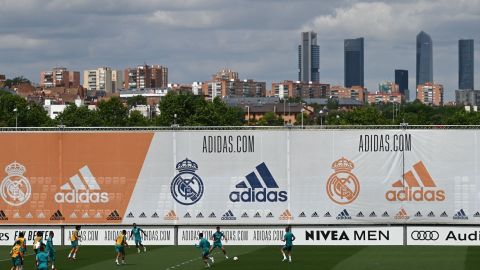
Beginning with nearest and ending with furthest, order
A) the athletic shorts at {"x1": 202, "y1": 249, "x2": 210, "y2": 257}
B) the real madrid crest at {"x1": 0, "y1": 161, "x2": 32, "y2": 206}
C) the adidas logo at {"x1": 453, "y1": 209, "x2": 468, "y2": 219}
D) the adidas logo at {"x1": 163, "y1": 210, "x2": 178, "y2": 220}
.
Answer: 1. the athletic shorts at {"x1": 202, "y1": 249, "x2": 210, "y2": 257}
2. the adidas logo at {"x1": 453, "y1": 209, "x2": 468, "y2": 219}
3. the adidas logo at {"x1": 163, "y1": 210, "x2": 178, "y2": 220}
4. the real madrid crest at {"x1": 0, "y1": 161, "x2": 32, "y2": 206}

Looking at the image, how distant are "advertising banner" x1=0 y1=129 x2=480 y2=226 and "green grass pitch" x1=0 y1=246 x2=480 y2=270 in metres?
2.12

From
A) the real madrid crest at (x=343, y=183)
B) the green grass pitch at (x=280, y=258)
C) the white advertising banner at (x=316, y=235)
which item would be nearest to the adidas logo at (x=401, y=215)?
the white advertising banner at (x=316, y=235)

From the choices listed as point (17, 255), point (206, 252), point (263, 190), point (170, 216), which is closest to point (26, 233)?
point (170, 216)

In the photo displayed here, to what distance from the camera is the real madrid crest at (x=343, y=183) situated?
7131 centimetres

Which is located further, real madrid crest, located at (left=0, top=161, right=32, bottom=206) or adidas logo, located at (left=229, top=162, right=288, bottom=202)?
real madrid crest, located at (left=0, top=161, right=32, bottom=206)

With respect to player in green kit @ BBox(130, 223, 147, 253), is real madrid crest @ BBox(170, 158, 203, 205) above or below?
above

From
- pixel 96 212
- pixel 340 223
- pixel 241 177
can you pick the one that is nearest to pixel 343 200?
pixel 340 223

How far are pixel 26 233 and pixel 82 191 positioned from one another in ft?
13.2

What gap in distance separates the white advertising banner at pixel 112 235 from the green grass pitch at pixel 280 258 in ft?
3.49

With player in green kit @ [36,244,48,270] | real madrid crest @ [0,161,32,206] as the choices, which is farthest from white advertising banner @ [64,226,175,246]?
player in green kit @ [36,244,48,270]

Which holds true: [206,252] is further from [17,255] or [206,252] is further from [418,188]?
[418,188]

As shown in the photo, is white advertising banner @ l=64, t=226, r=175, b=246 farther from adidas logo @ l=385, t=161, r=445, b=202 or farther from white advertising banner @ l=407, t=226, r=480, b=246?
white advertising banner @ l=407, t=226, r=480, b=246

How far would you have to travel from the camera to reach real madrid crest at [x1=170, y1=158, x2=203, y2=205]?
71875 millimetres

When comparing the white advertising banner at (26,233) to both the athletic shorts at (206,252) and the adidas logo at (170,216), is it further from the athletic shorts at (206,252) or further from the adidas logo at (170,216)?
the athletic shorts at (206,252)
